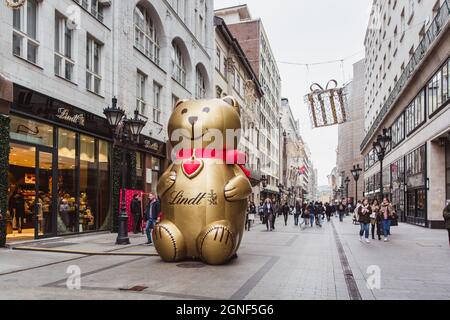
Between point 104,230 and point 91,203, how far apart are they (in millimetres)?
1540

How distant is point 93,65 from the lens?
19172mm

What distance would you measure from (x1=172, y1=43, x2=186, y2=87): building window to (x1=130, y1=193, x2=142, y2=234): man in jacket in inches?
450

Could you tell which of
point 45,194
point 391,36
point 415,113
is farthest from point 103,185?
point 391,36

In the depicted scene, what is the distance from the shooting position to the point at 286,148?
338 feet

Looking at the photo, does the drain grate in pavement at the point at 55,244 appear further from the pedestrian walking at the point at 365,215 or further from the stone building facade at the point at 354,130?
the stone building facade at the point at 354,130

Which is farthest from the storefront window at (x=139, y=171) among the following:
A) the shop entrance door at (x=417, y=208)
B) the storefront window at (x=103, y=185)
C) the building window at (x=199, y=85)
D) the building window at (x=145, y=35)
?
the shop entrance door at (x=417, y=208)

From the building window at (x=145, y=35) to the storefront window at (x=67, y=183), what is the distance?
306 inches

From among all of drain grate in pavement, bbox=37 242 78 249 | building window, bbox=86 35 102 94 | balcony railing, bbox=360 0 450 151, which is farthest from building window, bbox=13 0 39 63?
balcony railing, bbox=360 0 450 151

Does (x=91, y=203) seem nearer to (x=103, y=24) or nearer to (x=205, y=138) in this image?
(x=103, y=24)

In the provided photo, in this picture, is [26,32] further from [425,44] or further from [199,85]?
[425,44]

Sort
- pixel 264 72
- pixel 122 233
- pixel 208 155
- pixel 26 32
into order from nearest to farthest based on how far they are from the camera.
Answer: pixel 208 155 < pixel 26 32 < pixel 122 233 < pixel 264 72

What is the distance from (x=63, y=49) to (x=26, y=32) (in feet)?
7.31

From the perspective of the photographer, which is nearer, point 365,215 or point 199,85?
point 365,215

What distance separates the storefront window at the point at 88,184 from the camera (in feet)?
60.0
